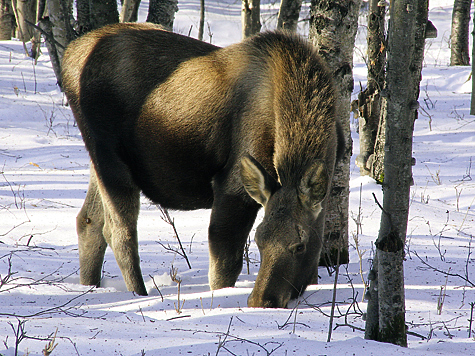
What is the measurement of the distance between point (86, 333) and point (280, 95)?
100 inches

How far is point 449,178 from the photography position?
9906mm

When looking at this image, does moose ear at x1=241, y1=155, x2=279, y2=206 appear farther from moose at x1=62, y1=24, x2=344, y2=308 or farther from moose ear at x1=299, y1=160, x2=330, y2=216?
moose ear at x1=299, y1=160, x2=330, y2=216

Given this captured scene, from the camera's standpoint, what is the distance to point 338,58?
507 cm

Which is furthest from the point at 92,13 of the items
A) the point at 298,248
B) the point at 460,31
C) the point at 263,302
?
the point at 460,31

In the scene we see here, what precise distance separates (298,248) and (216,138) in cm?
129

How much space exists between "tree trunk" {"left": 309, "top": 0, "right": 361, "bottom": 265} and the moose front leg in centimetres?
99

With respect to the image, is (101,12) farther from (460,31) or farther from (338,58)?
(460,31)

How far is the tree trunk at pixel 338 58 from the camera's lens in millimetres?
5020

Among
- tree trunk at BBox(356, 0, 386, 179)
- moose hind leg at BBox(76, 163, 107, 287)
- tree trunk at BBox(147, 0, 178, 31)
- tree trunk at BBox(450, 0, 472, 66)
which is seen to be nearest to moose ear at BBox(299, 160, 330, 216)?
moose hind leg at BBox(76, 163, 107, 287)

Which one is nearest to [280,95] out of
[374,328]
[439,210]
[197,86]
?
[197,86]

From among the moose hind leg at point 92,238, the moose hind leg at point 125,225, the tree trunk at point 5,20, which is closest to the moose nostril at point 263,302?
the moose hind leg at point 125,225

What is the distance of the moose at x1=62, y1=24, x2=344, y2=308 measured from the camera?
398 centimetres

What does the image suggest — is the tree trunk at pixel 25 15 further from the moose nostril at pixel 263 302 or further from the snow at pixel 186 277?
the moose nostril at pixel 263 302

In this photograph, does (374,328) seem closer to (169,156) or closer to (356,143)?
(169,156)
